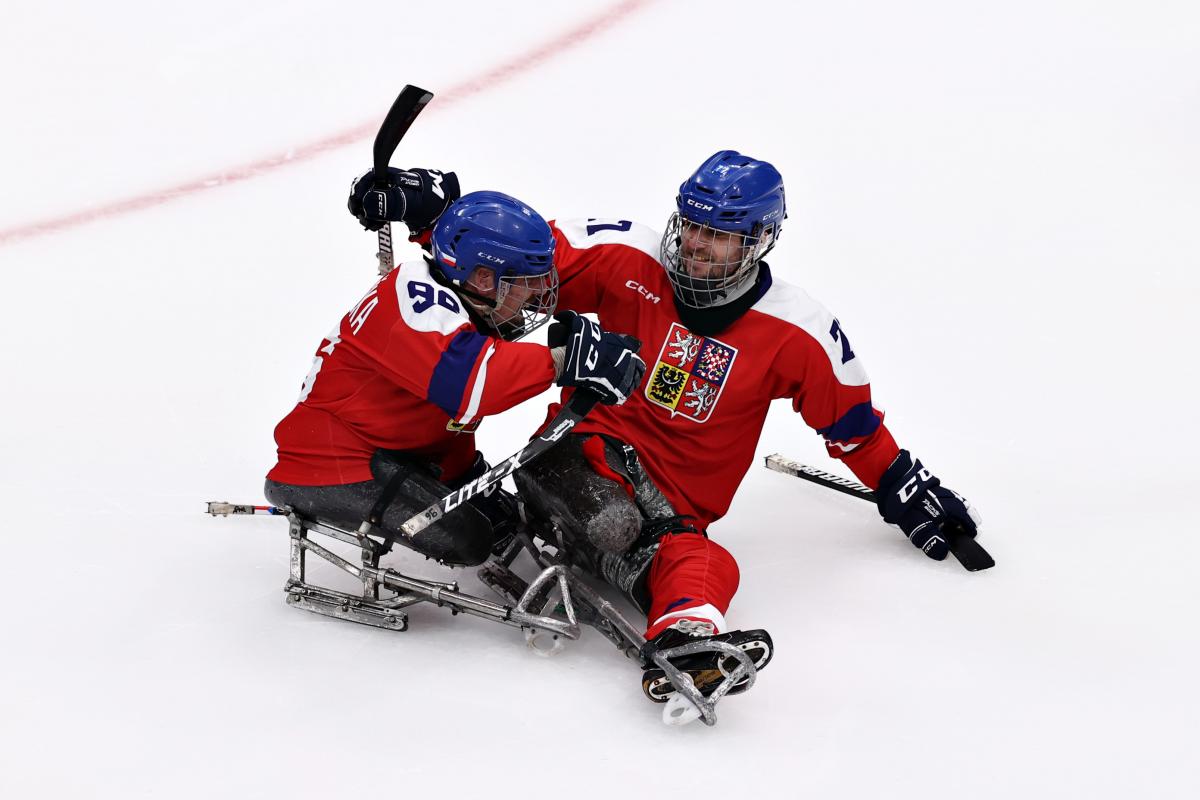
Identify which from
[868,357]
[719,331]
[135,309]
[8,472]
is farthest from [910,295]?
[8,472]

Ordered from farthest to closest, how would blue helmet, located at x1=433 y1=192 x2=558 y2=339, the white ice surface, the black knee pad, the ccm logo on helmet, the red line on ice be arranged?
the red line on ice → the ccm logo on helmet → the black knee pad → blue helmet, located at x1=433 y1=192 x2=558 y2=339 → the white ice surface

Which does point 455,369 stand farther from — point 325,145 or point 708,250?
point 325,145

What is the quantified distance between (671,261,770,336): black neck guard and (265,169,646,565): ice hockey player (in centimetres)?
39

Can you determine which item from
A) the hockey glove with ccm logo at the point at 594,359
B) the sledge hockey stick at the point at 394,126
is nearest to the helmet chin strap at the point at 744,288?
the hockey glove with ccm logo at the point at 594,359

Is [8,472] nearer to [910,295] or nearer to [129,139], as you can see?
[129,139]

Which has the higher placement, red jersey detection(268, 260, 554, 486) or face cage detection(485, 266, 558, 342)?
face cage detection(485, 266, 558, 342)

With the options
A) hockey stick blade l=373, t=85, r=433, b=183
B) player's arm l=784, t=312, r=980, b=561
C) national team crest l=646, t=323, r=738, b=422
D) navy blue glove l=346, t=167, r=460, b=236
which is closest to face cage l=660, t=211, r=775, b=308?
national team crest l=646, t=323, r=738, b=422

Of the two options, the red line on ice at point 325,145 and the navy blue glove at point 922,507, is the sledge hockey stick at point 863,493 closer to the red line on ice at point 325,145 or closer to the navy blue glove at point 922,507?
the navy blue glove at point 922,507

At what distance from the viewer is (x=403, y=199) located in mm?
3711

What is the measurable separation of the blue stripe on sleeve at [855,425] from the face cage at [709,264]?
1.60ft

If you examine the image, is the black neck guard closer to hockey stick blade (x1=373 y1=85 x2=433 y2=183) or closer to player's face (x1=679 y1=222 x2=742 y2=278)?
player's face (x1=679 y1=222 x2=742 y2=278)

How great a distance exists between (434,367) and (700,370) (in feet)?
2.68

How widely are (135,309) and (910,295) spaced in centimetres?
303

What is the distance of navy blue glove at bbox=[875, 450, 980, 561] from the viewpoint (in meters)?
3.95
